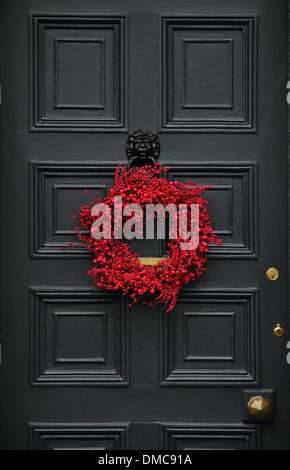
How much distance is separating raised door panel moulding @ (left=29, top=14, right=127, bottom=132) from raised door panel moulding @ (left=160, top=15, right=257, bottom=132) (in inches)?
7.7

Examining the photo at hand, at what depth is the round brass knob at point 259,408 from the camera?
7.93ft

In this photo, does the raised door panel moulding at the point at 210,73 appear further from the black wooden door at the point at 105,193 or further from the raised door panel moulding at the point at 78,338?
the raised door panel moulding at the point at 78,338

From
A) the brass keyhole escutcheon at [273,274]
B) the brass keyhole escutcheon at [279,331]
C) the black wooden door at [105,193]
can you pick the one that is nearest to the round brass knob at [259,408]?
the black wooden door at [105,193]

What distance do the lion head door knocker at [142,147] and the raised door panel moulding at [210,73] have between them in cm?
8

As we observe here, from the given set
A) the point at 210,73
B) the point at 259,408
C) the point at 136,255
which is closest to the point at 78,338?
the point at 136,255

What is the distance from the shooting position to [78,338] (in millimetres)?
2455

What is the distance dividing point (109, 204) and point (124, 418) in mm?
920

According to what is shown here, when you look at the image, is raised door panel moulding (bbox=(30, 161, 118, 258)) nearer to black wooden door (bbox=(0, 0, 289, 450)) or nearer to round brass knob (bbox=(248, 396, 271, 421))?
black wooden door (bbox=(0, 0, 289, 450))

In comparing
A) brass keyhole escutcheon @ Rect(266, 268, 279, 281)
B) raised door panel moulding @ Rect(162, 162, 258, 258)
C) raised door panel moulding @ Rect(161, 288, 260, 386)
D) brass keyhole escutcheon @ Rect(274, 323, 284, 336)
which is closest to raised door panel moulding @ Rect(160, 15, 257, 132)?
raised door panel moulding @ Rect(162, 162, 258, 258)

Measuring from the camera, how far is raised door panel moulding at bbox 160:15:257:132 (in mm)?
2443

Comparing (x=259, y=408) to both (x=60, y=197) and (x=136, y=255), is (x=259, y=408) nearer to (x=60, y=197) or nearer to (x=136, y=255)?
(x=136, y=255)

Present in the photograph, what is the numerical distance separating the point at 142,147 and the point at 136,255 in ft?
1.50
